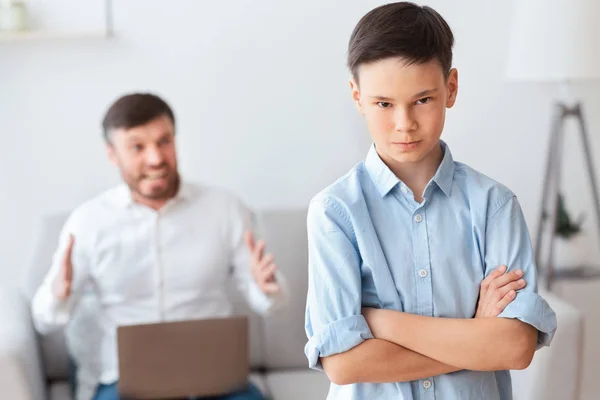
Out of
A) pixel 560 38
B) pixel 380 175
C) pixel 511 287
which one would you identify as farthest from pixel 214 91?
pixel 511 287

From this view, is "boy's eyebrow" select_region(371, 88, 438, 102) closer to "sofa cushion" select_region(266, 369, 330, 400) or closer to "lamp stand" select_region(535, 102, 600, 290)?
"sofa cushion" select_region(266, 369, 330, 400)

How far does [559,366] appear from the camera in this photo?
197 centimetres

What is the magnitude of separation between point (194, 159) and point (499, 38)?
109 centimetres

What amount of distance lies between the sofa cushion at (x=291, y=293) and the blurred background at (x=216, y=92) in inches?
10.3

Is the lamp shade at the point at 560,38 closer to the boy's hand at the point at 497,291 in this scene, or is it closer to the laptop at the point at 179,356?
the laptop at the point at 179,356

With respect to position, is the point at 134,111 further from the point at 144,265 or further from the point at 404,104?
the point at 404,104

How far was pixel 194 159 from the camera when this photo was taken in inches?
105

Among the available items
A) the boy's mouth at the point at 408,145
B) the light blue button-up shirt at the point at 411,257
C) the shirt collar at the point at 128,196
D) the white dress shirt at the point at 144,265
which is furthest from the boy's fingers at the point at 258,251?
the boy's mouth at the point at 408,145

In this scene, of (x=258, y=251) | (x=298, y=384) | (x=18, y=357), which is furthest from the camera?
(x=298, y=384)

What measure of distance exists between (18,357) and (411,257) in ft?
3.83

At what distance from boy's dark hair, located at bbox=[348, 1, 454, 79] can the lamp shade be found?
1513 millimetres

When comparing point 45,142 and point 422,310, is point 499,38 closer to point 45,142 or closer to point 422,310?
point 45,142

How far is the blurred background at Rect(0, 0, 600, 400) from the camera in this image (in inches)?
101

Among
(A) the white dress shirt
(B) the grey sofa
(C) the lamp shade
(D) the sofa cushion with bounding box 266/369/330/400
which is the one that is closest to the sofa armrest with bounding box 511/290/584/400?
(B) the grey sofa
